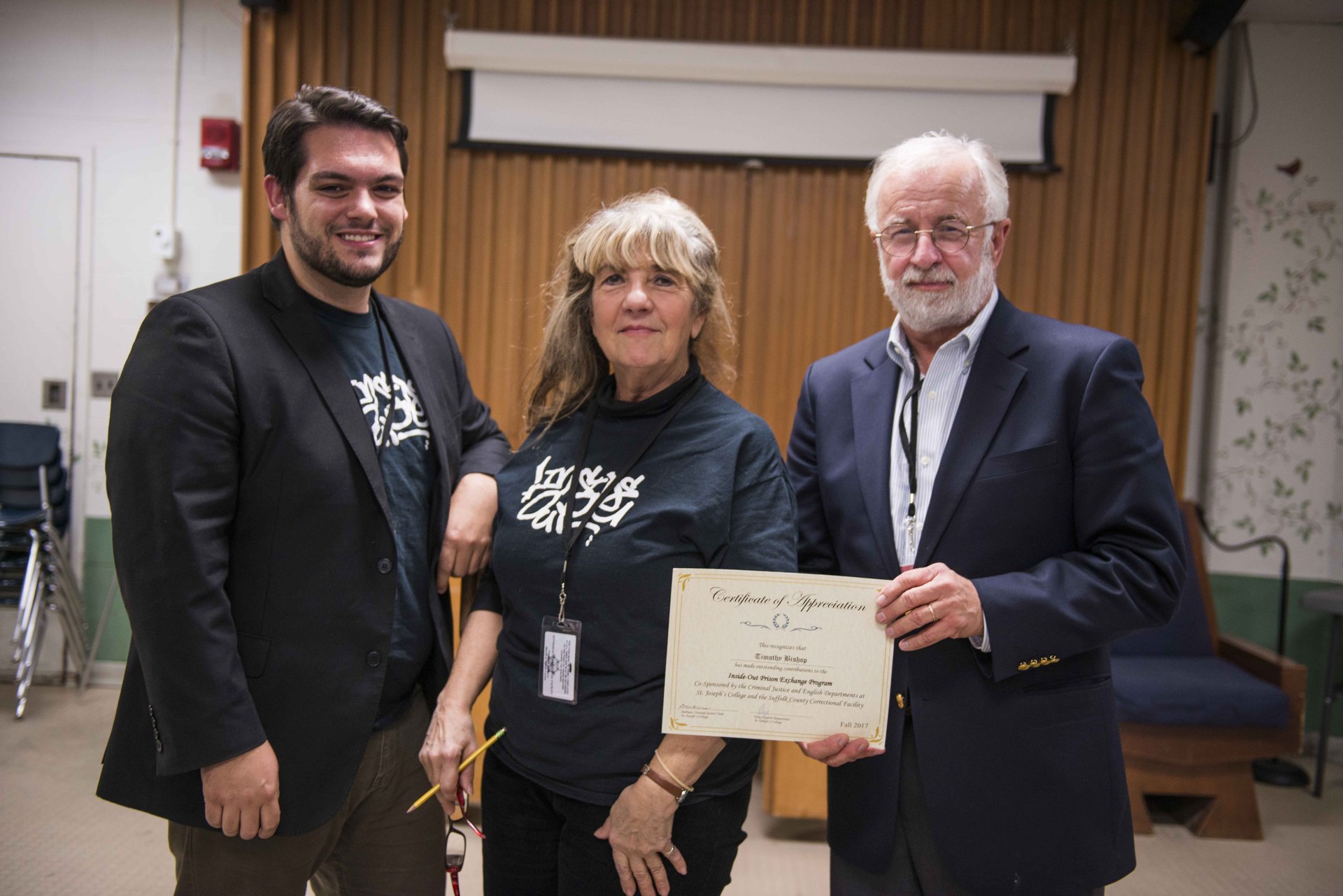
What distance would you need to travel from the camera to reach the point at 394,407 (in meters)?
1.56

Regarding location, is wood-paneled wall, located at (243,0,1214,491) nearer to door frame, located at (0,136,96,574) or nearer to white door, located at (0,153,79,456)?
door frame, located at (0,136,96,574)

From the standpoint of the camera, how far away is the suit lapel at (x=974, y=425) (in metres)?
1.37

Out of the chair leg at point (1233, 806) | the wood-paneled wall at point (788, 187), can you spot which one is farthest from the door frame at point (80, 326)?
the chair leg at point (1233, 806)

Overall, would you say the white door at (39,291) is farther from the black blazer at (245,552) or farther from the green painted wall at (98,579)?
the black blazer at (245,552)

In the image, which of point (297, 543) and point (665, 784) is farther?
point (297, 543)

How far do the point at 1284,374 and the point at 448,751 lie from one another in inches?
161

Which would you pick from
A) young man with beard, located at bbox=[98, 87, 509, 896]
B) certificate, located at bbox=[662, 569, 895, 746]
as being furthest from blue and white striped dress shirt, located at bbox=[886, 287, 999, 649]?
young man with beard, located at bbox=[98, 87, 509, 896]

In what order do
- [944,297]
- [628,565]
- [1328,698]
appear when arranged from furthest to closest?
[1328,698]
[944,297]
[628,565]

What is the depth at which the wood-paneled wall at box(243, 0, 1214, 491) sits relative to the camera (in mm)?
3678

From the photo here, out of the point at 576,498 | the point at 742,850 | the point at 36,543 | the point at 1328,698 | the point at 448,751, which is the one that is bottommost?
the point at 742,850

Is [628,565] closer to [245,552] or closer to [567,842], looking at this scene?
[567,842]

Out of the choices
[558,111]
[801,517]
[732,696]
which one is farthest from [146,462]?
[558,111]

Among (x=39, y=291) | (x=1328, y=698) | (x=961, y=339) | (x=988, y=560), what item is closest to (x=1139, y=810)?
(x=1328, y=698)

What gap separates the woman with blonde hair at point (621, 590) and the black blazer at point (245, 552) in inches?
8.1
